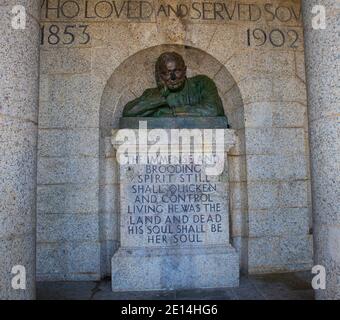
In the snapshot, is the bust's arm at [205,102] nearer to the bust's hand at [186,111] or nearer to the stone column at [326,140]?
the bust's hand at [186,111]

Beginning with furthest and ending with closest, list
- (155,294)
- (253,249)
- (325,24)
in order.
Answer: (253,249) < (155,294) < (325,24)

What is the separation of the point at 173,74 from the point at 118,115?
118 centimetres

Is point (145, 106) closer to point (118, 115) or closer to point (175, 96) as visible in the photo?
point (175, 96)

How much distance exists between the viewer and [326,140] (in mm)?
3629

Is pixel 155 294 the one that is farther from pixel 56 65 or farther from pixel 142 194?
pixel 56 65

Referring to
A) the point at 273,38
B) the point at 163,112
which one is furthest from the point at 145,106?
the point at 273,38

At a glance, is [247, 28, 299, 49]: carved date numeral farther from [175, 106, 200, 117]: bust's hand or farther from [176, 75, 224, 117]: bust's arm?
[175, 106, 200, 117]: bust's hand

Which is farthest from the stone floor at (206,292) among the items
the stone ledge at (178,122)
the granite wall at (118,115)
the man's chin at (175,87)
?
the man's chin at (175,87)

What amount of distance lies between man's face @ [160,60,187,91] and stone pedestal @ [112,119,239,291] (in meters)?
0.98

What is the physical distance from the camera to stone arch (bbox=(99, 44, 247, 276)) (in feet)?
19.2

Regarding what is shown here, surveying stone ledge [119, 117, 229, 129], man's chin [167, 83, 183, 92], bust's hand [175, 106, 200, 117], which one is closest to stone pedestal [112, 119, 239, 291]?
stone ledge [119, 117, 229, 129]

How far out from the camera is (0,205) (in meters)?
3.32
